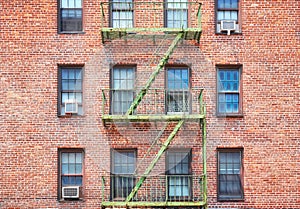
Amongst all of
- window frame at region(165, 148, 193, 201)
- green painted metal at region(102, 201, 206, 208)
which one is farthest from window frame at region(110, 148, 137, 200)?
window frame at region(165, 148, 193, 201)

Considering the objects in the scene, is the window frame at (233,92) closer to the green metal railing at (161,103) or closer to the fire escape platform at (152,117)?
the green metal railing at (161,103)

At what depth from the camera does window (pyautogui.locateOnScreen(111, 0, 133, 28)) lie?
73.9 feet

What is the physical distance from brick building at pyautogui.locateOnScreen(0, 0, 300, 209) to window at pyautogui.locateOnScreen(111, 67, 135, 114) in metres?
0.03

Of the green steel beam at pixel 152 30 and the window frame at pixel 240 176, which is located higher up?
the green steel beam at pixel 152 30

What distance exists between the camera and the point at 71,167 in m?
21.9

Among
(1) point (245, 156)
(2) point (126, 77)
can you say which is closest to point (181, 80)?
(2) point (126, 77)

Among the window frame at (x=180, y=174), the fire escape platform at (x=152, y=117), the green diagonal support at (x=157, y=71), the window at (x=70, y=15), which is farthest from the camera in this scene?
the window at (x=70, y=15)

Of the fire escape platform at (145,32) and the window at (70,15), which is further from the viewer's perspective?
the window at (70,15)

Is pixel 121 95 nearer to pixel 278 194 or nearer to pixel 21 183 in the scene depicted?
pixel 21 183

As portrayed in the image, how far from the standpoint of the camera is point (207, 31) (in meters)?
22.4

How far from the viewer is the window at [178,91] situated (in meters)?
21.9

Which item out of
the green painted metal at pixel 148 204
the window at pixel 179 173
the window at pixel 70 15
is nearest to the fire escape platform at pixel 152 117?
the window at pixel 179 173

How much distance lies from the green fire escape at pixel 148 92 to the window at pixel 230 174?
0.67 metres

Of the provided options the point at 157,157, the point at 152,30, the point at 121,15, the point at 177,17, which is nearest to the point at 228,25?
the point at 177,17
